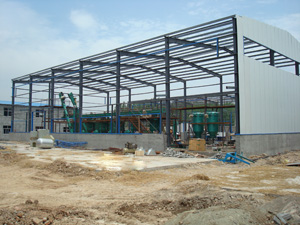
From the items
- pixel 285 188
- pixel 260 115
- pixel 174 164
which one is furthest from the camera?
pixel 260 115

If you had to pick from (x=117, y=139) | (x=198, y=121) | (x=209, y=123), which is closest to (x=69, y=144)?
(x=117, y=139)

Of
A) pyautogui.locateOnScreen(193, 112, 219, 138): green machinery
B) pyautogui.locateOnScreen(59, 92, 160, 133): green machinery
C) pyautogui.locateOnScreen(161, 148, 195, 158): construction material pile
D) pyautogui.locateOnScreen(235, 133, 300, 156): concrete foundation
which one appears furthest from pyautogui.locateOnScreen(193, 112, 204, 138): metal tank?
pyautogui.locateOnScreen(161, 148, 195, 158): construction material pile

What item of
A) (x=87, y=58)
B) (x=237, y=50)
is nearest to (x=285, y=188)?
(x=237, y=50)

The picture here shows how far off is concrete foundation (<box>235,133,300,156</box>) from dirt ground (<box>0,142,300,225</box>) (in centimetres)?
549

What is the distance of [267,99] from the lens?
65.3ft

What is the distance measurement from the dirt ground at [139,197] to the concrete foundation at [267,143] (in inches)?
216

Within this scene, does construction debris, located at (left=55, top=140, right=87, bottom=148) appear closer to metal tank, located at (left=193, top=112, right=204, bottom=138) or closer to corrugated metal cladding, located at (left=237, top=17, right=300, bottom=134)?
metal tank, located at (left=193, top=112, right=204, bottom=138)

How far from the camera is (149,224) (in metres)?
5.59

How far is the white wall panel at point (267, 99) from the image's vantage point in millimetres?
17562

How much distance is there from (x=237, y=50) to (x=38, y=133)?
18.1 meters

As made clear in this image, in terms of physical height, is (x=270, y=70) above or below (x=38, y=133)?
above

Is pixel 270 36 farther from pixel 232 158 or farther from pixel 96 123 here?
pixel 96 123

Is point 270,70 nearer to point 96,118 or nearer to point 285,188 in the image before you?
point 285,188

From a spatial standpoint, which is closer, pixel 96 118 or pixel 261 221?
pixel 261 221
